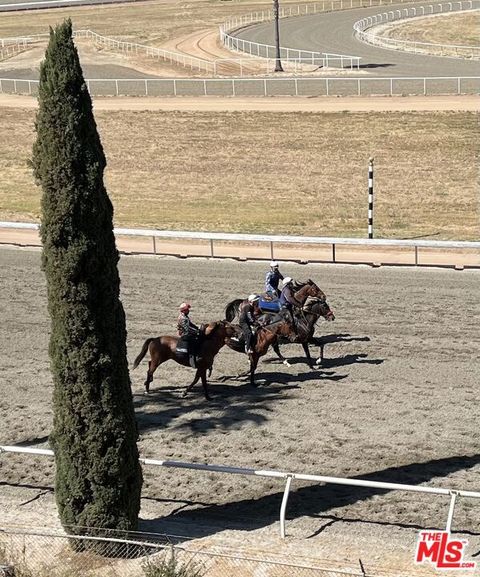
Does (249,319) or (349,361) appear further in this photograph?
(349,361)

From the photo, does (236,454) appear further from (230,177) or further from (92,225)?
(230,177)

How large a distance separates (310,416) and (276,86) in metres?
30.0

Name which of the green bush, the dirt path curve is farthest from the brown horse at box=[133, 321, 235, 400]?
the dirt path curve

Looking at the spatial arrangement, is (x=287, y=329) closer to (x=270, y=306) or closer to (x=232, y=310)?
(x=270, y=306)

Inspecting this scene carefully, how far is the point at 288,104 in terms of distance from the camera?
131 ft

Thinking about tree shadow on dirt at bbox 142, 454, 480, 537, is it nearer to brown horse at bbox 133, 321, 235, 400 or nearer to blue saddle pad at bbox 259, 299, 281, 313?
brown horse at bbox 133, 321, 235, 400

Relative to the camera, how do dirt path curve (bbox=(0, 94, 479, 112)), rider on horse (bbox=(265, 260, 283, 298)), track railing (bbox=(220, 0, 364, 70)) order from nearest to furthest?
rider on horse (bbox=(265, 260, 283, 298)) < dirt path curve (bbox=(0, 94, 479, 112)) < track railing (bbox=(220, 0, 364, 70))

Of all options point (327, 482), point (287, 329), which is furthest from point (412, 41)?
point (327, 482)

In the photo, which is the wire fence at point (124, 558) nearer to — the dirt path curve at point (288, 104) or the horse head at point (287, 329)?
the horse head at point (287, 329)

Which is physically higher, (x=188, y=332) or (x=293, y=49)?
(x=293, y=49)

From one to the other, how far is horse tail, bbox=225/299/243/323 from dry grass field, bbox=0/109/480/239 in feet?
25.4

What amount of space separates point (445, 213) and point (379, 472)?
13.8 metres

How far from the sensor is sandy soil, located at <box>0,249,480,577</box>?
12.4 m

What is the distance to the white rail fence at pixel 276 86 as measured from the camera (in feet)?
134
